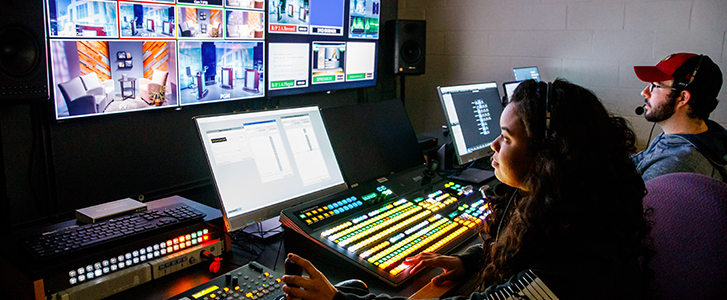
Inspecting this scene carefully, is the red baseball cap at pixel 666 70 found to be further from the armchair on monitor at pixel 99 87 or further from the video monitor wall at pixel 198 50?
the armchair on monitor at pixel 99 87

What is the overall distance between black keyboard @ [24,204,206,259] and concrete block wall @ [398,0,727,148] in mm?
3156

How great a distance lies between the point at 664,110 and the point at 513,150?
4.94ft

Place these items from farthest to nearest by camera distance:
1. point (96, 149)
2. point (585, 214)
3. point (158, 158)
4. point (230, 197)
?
1. point (158, 158)
2. point (96, 149)
3. point (230, 197)
4. point (585, 214)

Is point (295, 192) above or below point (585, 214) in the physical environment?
below

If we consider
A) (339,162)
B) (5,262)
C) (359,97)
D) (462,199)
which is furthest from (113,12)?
(359,97)

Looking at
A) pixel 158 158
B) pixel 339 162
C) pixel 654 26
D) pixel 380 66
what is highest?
pixel 654 26

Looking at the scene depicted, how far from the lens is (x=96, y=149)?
9.13 ft

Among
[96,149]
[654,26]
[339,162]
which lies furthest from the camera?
[654,26]

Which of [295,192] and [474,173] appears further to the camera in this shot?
[474,173]

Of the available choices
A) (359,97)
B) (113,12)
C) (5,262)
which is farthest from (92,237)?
(359,97)

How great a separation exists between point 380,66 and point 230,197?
10.6ft

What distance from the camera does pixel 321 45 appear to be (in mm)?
3811

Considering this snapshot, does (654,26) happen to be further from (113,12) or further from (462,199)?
(113,12)

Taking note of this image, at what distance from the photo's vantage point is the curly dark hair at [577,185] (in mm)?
1073
